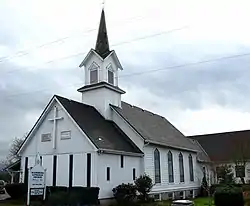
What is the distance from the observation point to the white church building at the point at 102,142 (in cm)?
2581

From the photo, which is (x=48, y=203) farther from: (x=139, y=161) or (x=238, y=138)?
(x=238, y=138)

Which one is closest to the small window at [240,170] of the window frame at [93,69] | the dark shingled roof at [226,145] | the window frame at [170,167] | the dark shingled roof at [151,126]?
the dark shingled roof at [226,145]

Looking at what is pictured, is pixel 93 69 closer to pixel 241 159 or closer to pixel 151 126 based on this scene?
pixel 151 126

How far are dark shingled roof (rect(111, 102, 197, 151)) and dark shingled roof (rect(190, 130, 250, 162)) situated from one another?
367 inches

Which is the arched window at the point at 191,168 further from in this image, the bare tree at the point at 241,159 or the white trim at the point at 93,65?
the white trim at the point at 93,65

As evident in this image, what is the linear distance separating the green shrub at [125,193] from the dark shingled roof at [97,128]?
2822 mm

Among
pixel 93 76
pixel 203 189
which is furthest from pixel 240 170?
pixel 93 76

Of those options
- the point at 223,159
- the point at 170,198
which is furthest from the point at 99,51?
the point at 223,159

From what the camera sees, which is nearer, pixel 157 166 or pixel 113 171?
pixel 113 171

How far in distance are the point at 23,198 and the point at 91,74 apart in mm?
12217

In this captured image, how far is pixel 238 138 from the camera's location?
5084 cm

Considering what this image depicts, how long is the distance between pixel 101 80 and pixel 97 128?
5611 millimetres

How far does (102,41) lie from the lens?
114 feet

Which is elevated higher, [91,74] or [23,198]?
[91,74]
